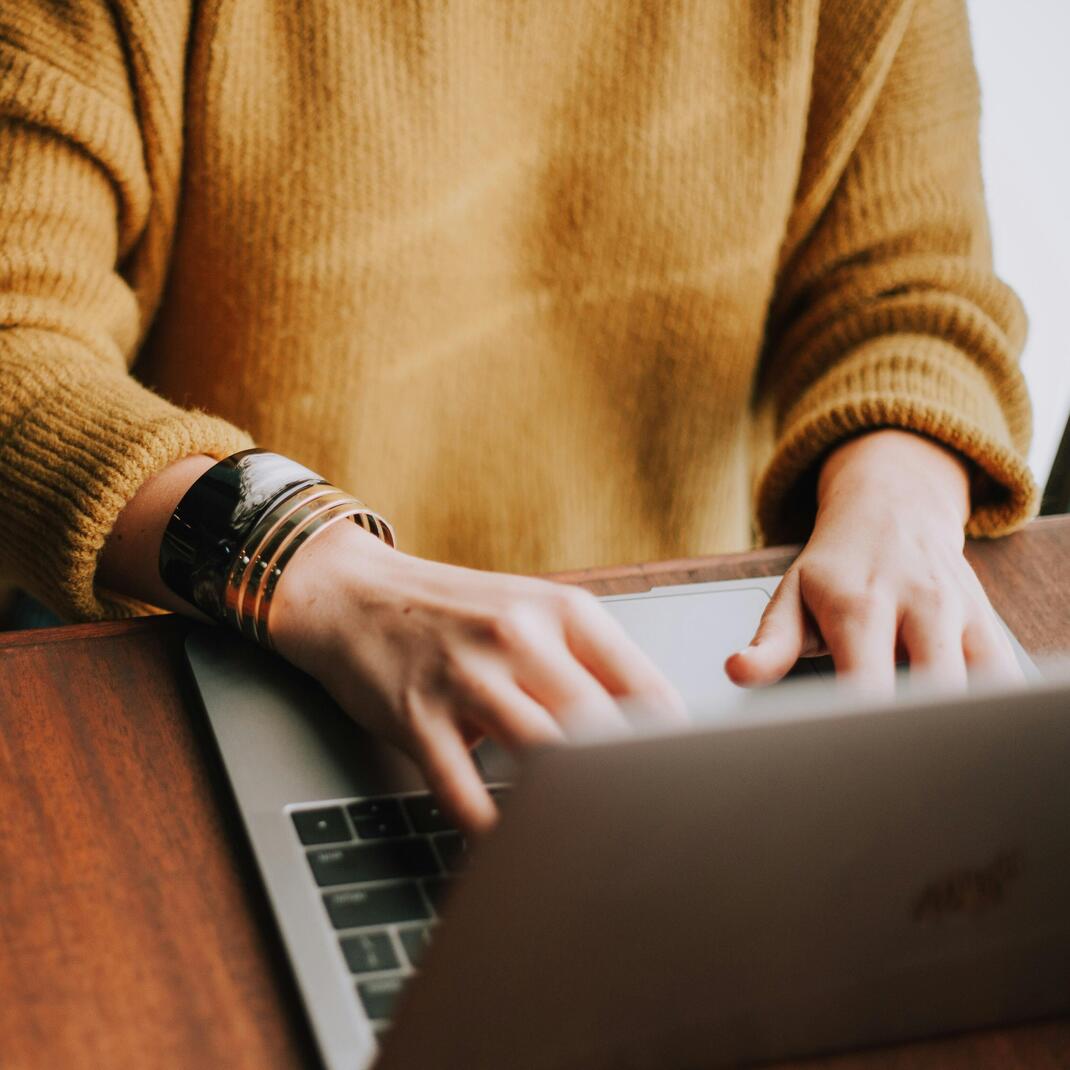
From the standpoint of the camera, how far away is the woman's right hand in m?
0.38

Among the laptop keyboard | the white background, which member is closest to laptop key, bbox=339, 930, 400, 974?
the laptop keyboard

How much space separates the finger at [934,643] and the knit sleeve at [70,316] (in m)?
0.34

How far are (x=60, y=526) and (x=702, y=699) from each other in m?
0.31

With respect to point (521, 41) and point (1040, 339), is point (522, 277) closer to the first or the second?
point (521, 41)

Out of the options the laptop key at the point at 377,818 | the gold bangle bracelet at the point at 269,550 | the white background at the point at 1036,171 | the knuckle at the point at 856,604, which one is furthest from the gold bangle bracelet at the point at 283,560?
the white background at the point at 1036,171

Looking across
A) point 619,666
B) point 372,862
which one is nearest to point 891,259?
point 619,666

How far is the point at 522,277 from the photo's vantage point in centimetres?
81

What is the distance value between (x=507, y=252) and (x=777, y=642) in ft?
1.45

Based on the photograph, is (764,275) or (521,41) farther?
(764,275)

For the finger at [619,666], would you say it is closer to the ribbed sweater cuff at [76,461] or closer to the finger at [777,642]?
the finger at [777,642]

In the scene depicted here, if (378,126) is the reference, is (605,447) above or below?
below

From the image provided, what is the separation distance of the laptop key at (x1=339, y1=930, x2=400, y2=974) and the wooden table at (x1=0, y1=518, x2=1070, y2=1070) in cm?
2

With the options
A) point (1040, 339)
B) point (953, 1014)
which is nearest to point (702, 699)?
point (953, 1014)

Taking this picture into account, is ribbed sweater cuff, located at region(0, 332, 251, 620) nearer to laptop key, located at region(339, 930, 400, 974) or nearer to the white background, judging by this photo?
laptop key, located at region(339, 930, 400, 974)
